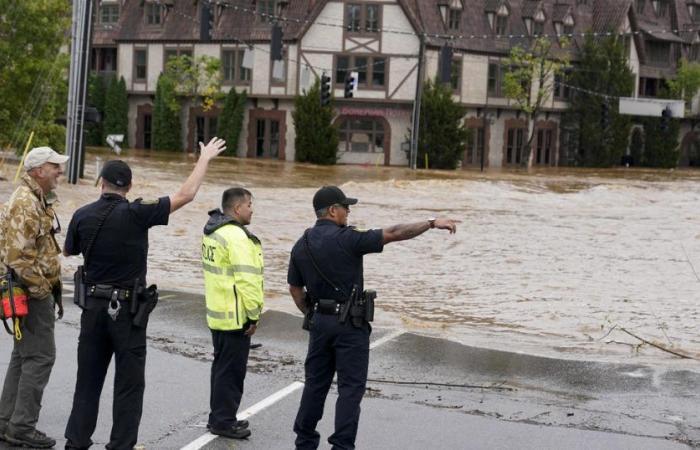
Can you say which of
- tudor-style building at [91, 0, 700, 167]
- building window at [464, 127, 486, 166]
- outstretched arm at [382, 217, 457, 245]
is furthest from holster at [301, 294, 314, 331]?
building window at [464, 127, 486, 166]

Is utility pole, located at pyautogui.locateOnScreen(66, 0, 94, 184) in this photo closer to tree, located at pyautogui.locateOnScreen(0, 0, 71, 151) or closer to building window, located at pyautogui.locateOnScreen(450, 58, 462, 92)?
tree, located at pyautogui.locateOnScreen(0, 0, 71, 151)

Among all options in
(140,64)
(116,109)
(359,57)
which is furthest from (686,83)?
(116,109)

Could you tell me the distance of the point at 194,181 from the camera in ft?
25.7

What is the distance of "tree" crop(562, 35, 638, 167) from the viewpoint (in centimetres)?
6362

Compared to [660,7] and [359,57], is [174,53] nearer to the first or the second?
[359,57]

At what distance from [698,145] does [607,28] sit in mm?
12327

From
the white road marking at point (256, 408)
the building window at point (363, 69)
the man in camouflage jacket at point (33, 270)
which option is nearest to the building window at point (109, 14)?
the building window at point (363, 69)

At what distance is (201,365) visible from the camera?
447 inches

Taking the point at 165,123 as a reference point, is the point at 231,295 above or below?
below

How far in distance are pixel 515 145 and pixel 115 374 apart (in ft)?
186

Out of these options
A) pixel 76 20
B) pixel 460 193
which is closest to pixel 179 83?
pixel 460 193

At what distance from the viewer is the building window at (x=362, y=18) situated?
56062mm

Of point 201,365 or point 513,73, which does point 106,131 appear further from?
point 201,365

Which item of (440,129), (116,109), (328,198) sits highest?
(116,109)
